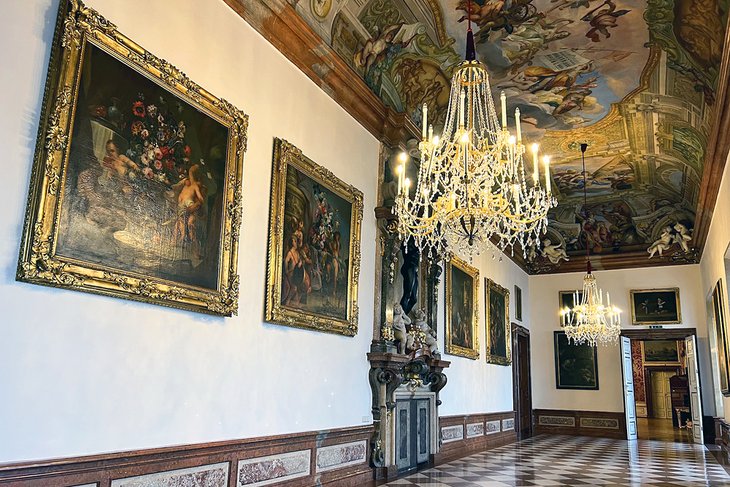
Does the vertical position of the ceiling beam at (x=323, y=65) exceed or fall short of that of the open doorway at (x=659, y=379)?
it exceeds it

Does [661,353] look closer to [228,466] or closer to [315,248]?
[315,248]

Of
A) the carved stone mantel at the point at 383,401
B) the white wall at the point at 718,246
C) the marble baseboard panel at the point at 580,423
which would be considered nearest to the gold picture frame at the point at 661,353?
the marble baseboard panel at the point at 580,423

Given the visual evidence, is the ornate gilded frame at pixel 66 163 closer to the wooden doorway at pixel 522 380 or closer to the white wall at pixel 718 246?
the white wall at pixel 718 246

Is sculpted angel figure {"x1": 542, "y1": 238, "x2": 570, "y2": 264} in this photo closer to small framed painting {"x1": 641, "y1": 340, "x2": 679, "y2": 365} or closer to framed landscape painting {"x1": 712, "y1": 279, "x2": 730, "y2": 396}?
framed landscape painting {"x1": 712, "y1": 279, "x2": 730, "y2": 396}

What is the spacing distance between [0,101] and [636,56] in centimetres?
949

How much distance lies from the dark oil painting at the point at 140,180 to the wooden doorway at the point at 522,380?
1375 centimetres

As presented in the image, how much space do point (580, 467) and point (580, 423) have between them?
27.3ft

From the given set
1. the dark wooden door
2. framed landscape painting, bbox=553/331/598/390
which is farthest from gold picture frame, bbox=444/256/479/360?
framed landscape painting, bbox=553/331/598/390

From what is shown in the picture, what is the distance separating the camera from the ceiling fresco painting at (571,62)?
858cm

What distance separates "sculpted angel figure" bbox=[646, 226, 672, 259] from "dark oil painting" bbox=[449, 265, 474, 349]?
748 cm

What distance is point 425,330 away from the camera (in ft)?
34.4

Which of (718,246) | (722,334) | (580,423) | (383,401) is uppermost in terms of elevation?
(718,246)

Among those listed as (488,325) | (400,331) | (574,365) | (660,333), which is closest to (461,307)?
(488,325)

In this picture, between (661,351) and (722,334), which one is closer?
(722,334)
